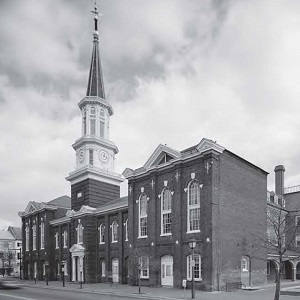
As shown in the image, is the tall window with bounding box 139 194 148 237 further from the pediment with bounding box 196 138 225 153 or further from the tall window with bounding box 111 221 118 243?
the pediment with bounding box 196 138 225 153

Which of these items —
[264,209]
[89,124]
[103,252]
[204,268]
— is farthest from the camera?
[89,124]

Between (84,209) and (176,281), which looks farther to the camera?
(84,209)

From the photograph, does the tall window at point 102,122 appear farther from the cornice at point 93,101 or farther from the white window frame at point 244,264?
the white window frame at point 244,264

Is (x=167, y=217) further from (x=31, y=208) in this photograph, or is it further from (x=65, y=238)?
(x=31, y=208)

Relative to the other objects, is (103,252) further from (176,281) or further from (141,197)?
(176,281)

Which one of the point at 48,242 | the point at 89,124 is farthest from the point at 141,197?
the point at 48,242

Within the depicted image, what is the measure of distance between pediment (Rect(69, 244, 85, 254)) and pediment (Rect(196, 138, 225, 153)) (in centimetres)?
2237

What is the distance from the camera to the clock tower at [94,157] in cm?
4956

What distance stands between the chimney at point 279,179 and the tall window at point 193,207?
29.3 metres

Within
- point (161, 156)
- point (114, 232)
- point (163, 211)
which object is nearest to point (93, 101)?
point (114, 232)

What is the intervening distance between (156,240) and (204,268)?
650 cm

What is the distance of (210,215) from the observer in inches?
1209

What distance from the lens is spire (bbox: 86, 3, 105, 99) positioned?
175 feet

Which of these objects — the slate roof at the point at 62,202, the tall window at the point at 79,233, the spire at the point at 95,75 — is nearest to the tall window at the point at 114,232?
the tall window at the point at 79,233
